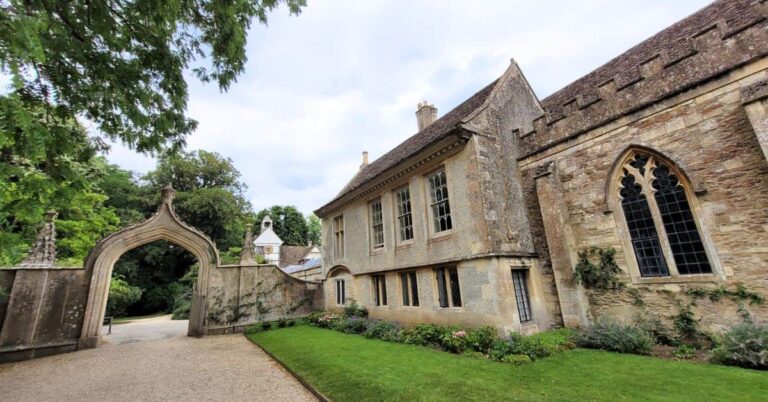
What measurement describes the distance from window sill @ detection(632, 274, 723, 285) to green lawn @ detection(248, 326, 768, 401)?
2016mm

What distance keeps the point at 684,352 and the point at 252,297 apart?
1551cm

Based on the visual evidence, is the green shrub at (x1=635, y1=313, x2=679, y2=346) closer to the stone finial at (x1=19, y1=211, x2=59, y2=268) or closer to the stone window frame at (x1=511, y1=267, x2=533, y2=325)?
the stone window frame at (x1=511, y1=267, x2=533, y2=325)

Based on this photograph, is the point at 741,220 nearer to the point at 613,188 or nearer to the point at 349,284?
the point at 613,188

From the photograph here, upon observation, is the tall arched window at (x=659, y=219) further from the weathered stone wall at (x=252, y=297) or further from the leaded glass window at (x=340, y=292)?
the weathered stone wall at (x=252, y=297)

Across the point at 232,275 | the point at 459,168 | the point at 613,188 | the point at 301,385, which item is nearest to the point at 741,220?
the point at 613,188

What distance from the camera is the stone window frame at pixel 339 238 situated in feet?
52.7

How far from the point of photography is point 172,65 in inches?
202

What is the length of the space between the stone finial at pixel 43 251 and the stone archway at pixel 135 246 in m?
1.12

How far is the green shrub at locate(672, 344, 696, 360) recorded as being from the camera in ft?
21.1

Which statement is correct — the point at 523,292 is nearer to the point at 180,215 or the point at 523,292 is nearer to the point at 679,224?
the point at 679,224

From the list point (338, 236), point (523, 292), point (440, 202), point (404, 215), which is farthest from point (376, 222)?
point (523, 292)

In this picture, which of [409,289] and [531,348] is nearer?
[531,348]

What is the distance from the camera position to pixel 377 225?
45.5 ft

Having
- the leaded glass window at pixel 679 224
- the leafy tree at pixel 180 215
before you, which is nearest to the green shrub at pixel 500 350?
the leaded glass window at pixel 679 224
